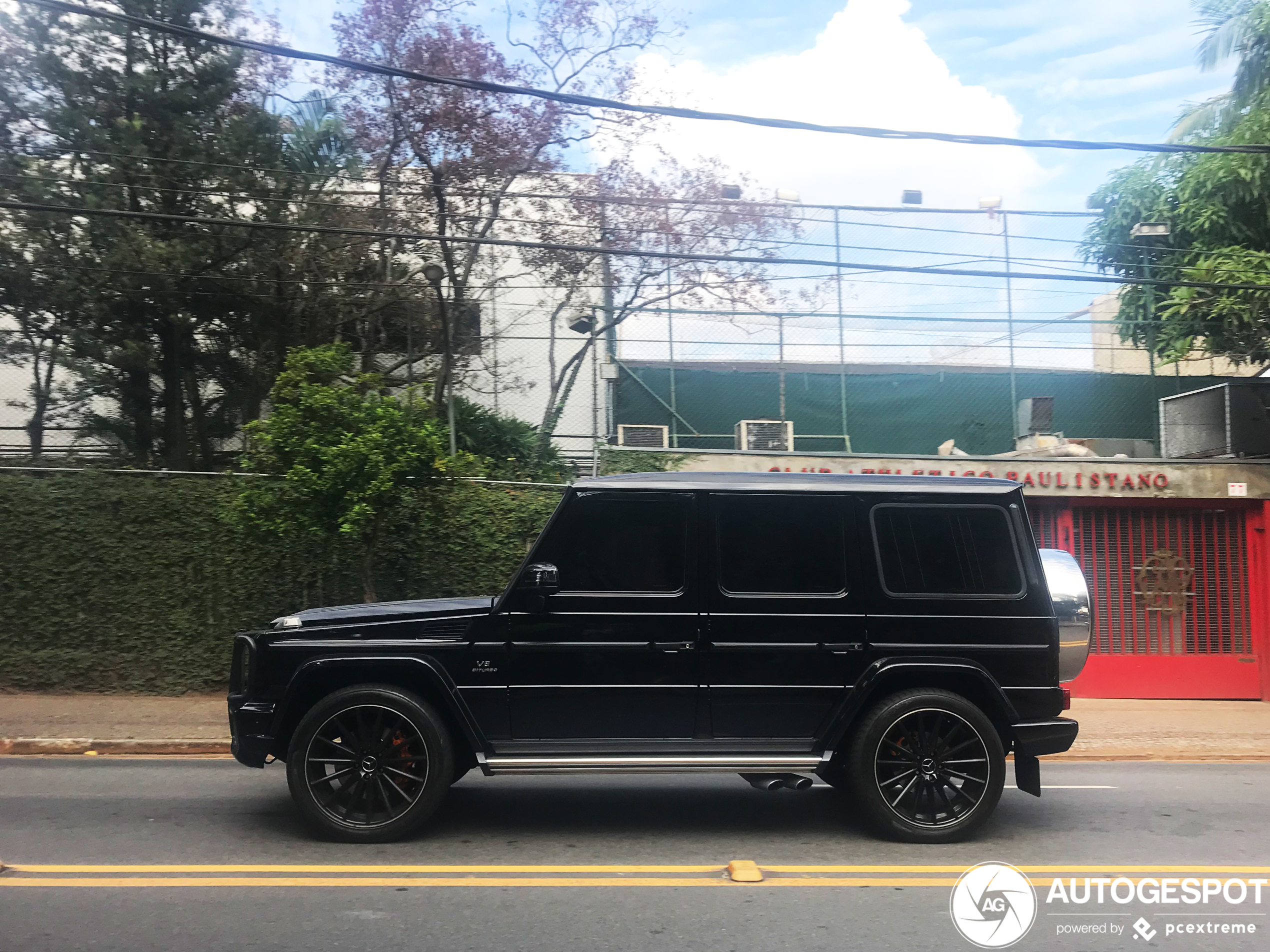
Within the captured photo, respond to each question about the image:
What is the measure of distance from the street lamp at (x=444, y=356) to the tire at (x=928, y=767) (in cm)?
898

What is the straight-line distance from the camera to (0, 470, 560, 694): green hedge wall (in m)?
11.5

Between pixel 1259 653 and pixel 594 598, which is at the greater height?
pixel 594 598

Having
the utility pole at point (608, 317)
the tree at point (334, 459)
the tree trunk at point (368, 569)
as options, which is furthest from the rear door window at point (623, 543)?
the utility pole at point (608, 317)

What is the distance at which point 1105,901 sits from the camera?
4.97 meters

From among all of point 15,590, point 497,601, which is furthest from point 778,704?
point 15,590

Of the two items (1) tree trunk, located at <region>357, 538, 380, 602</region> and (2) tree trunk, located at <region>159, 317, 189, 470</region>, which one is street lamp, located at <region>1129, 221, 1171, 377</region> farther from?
(2) tree trunk, located at <region>159, 317, 189, 470</region>

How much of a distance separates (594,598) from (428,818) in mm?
1600

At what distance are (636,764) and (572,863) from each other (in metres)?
0.63

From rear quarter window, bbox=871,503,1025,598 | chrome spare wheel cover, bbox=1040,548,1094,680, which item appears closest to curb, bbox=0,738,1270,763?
chrome spare wheel cover, bbox=1040,548,1094,680

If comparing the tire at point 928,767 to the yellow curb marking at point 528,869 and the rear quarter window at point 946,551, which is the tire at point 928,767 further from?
the rear quarter window at point 946,551

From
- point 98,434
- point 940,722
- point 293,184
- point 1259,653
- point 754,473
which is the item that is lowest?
point 1259,653

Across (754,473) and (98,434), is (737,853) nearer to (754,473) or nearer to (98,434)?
(754,473)

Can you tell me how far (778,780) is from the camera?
582 centimetres

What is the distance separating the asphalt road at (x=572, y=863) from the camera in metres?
4.44
